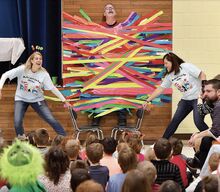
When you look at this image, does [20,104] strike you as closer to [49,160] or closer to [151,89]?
[151,89]

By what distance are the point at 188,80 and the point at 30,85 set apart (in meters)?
2.13

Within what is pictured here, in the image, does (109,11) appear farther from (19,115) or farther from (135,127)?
(19,115)

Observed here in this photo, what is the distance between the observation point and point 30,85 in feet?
21.7

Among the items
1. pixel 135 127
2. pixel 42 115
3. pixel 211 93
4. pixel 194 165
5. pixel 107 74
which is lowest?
pixel 135 127

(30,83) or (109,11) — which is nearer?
(30,83)

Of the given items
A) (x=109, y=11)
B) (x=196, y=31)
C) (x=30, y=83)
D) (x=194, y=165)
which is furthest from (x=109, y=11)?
(x=194, y=165)

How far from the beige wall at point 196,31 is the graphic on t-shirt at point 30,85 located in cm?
247

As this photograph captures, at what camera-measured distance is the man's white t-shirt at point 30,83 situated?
661 centimetres

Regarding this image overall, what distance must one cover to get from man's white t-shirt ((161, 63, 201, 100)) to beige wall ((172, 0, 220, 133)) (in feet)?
4.94

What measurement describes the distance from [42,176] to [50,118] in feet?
11.1

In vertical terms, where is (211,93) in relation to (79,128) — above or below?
above

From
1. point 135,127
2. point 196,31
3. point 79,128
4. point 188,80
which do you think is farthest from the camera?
point 196,31

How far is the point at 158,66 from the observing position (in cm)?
766

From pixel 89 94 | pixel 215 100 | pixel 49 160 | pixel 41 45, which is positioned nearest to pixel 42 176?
pixel 49 160
